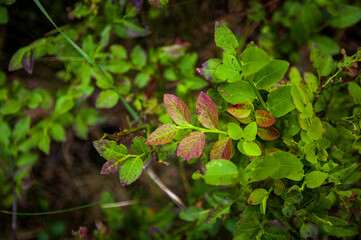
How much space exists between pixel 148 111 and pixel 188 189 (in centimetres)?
57

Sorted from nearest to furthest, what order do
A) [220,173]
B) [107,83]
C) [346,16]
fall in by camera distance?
[220,173] < [107,83] < [346,16]

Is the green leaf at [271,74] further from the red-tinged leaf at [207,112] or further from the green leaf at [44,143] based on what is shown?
the green leaf at [44,143]

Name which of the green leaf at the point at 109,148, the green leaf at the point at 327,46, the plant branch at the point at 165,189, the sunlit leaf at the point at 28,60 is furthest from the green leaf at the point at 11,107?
the green leaf at the point at 327,46

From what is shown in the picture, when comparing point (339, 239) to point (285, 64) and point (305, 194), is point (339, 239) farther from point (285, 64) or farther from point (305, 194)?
point (285, 64)

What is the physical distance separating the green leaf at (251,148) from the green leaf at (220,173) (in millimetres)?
110

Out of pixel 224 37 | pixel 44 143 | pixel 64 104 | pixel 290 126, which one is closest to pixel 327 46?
pixel 290 126

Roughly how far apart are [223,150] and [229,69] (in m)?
0.22

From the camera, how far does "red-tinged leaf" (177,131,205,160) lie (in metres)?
0.71

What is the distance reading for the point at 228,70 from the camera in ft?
2.21

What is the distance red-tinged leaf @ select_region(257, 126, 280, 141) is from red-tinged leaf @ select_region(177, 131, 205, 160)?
0.56ft

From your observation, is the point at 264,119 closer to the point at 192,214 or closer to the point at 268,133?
the point at 268,133

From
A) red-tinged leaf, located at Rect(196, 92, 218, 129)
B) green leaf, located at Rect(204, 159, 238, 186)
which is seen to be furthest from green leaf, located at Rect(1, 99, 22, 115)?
green leaf, located at Rect(204, 159, 238, 186)

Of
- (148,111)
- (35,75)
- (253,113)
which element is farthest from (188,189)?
(35,75)

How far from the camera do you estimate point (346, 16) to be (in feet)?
4.52
